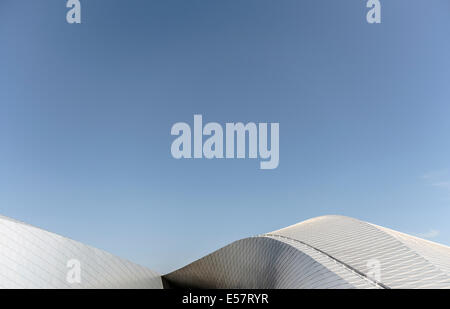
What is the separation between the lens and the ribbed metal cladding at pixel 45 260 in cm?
1310

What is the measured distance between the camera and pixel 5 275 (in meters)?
12.6

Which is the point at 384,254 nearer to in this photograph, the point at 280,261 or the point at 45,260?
the point at 280,261

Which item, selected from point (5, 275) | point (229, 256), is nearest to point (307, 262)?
point (229, 256)

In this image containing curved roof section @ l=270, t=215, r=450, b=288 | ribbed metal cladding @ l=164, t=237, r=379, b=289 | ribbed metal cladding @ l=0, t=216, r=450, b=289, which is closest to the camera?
curved roof section @ l=270, t=215, r=450, b=288

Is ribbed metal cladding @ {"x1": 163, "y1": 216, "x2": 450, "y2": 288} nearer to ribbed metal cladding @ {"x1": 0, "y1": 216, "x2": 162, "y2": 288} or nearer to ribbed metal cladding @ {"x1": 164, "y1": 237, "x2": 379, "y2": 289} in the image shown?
ribbed metal cladding @ {"x1": 164, "y1": 237, "x2": 379, "y2": 289}

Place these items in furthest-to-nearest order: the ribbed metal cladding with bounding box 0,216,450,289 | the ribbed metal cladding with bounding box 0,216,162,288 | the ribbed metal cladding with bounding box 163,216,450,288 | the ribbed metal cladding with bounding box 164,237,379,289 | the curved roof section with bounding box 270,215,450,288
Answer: the ribbed metal cladding with bounding box 0,216,162,288
the ribbed metal cladding with bounding box 164,237,379,289
the ribbed metal cladding with bounding box 0,216,450,289
the ribbed metal cladding with bounding box 163,216,450,288
the curved roof section with bounding box 270,215,450,288

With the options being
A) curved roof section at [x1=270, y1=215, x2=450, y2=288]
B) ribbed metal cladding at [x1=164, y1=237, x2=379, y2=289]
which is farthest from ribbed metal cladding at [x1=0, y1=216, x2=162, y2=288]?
curved roof section at [x1=270, y1=215, x2=450, y2=288]

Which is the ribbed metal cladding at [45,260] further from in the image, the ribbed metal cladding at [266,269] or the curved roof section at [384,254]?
the curved roof section at [384,254]

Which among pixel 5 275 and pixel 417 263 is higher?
pixel 417 263

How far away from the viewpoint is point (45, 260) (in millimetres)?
14383

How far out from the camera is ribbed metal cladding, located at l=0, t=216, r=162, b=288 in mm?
13102
